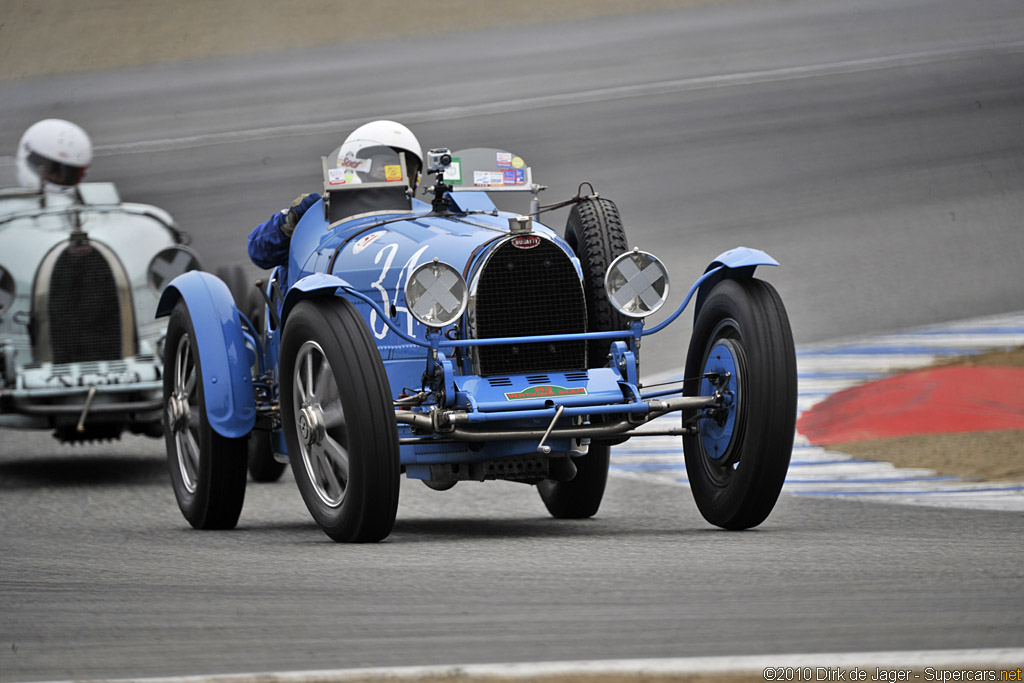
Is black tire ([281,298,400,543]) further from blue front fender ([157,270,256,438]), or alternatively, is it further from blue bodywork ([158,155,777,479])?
blue front fender ([157,270,256,438])

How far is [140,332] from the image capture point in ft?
38.3

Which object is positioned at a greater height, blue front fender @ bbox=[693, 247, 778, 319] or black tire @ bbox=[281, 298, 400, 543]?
blue front fender @ bbox=[693, 247, 778, 319]

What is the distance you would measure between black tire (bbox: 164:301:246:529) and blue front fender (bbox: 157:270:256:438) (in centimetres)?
5

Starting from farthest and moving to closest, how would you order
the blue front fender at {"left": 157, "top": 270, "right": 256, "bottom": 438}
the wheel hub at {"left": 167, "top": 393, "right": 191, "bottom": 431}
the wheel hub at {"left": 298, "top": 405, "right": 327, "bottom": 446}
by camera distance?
the wheel hub at {"left": 167, "top": 393, "right": 191, "bottom": 431} → the blue front fender at {"left": 157, "top": 270, "right": 256, "bottom": 438} → the wheel hub at {"left": 298, "top": 405, "right": 327, "bottom": 446}

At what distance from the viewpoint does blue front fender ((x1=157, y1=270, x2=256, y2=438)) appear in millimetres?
8633

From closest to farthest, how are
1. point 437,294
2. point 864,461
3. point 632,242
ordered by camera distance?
1. point 437,294
2. point 864,461
3. point 632,242

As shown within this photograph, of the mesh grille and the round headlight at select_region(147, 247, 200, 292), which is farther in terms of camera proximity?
the round headlight at select_region(147, 247, 200, 292)

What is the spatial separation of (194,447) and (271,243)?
1223 mm

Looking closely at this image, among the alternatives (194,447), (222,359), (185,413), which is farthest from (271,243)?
(194,447)

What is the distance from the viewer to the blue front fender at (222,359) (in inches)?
340

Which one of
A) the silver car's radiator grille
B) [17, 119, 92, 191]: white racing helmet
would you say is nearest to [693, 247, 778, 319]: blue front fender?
the silver car's radiator grille

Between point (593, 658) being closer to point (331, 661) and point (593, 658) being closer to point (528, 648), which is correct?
point (528, 648)

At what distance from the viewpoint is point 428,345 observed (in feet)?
25.4

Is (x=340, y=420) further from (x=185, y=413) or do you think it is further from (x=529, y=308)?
(x=185, y=413)
